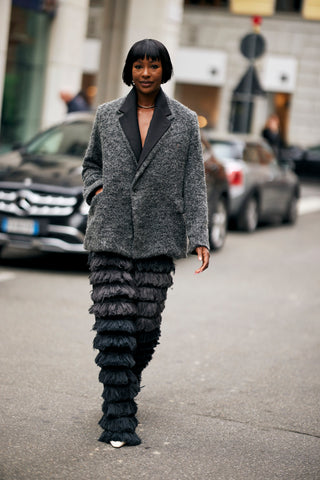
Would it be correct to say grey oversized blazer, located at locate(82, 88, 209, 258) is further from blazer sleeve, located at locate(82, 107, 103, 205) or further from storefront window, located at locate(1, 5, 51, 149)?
storefront window, located at locate(1, 5, 51, 149)

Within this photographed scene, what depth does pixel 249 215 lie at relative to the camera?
15.6 m

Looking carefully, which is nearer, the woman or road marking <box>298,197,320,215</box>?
the woman

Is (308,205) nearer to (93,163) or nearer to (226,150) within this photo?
(226,150)

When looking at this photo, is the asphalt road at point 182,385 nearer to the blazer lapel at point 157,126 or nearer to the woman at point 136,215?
the woman at point 136,215

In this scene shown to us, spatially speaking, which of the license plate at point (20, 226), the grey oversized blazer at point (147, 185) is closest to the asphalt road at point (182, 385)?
the license plate at point (20, 226)

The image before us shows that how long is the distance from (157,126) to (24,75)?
15.7m

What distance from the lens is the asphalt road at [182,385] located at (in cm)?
457

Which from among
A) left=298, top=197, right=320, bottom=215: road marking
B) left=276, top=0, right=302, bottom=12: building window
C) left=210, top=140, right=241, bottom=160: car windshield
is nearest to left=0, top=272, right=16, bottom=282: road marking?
left=210, top=140, right=241, bottom=160: car windshield

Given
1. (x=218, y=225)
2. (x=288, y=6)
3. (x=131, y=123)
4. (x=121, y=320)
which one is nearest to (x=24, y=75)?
(x=218, y=225)

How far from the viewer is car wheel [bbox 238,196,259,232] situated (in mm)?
15367

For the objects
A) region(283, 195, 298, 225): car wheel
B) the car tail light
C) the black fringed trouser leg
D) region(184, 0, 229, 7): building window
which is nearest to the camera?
the black fringed trouser leg

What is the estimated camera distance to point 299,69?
37.5 m

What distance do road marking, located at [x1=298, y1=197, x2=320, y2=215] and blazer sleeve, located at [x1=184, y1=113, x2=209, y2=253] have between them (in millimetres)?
16108

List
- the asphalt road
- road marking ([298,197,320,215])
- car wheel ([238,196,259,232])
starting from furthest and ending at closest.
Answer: road marking ([298,197,320,215]) < car wheel ([238,196,259,232]) < the asphalt road
